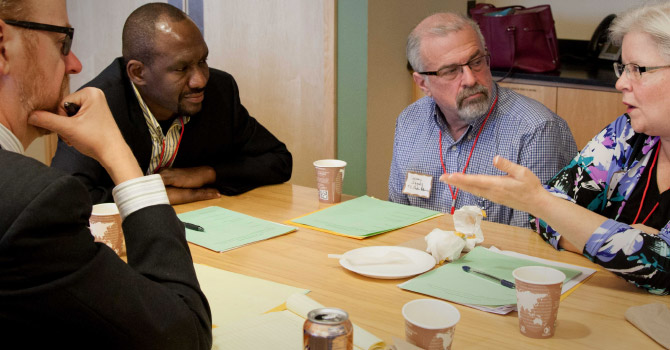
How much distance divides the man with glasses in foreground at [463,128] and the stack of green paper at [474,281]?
24.7 inches

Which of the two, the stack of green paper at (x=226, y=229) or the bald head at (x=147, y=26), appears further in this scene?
the bald head at (x=147, y=26)

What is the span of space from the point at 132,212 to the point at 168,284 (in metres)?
0.16

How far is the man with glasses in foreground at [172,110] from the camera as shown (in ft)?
7.74

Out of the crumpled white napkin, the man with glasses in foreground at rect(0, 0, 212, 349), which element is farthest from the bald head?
the crumpled white napkin

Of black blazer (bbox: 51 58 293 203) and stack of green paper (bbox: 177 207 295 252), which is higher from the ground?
black blazer (bbox: 51 58 293 203)

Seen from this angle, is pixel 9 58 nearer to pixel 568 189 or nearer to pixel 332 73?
pixel 568 189

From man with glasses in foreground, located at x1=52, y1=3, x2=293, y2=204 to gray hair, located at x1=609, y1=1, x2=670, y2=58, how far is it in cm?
132

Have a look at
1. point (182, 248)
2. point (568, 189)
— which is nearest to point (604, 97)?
point (568, 189)

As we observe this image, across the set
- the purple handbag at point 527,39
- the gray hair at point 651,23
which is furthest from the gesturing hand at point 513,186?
the purple handbag at point 527,39

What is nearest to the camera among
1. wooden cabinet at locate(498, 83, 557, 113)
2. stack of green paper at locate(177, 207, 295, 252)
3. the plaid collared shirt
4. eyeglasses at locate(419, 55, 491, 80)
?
stack of green paper at locate(177, 207, 295, 252)

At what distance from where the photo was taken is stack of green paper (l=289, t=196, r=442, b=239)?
1.90 meters

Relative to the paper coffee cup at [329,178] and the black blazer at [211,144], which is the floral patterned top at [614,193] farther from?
the black blazer at [211,144]

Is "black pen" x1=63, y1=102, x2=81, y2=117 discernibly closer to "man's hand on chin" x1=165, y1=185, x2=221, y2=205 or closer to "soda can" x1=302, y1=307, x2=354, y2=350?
"soda can" x1=302, y1=307, x2=354, y2=350

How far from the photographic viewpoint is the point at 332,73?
3592 millimetres
